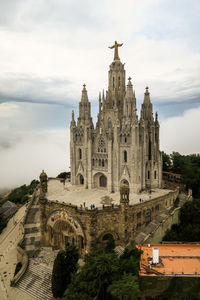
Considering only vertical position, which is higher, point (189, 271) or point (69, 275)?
point (189, 271)

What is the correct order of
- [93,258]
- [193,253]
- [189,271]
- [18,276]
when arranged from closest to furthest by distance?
[189,271] < [93,258] < [193,253] < [18,276]

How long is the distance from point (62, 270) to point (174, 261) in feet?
39.0

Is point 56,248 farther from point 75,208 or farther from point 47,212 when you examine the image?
point 75,208

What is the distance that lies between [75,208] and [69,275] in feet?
28.8

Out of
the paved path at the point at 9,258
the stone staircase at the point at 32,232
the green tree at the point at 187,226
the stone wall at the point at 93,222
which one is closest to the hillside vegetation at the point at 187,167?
the green tree at the point at 187,226

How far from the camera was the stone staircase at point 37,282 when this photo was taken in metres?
28.0

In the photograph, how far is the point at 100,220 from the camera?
32406 mm

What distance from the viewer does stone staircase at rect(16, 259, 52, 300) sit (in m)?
28.0

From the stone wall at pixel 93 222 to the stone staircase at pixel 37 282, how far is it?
4.71 metres

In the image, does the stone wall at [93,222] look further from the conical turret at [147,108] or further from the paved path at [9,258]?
the conical turret at [147,108]

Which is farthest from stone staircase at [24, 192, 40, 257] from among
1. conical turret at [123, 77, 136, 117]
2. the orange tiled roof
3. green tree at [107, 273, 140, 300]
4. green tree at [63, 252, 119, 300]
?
conical turret at [123, 77, 136, 117]

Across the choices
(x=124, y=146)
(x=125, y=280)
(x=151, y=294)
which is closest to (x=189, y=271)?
(x=151, y=294)

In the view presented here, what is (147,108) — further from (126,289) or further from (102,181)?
(126,289)

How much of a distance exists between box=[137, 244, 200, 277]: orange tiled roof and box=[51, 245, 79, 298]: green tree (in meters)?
7.78
